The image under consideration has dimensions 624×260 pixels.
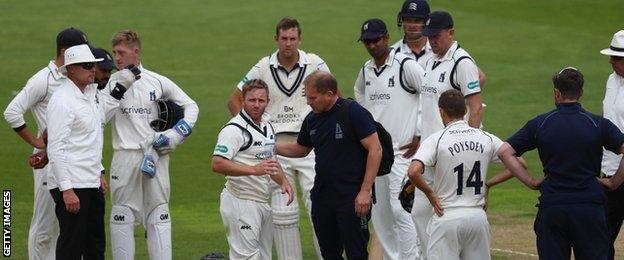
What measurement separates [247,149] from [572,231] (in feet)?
10.1

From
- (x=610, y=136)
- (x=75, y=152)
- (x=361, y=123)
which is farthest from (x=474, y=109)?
(x=75, y=152)

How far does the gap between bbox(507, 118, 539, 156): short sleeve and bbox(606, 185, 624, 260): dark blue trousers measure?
184cm

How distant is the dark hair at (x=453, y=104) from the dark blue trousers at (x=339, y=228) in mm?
1240

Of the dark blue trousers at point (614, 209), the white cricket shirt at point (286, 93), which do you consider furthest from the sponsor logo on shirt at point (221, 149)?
the dark blue trousers at point (614, 209)

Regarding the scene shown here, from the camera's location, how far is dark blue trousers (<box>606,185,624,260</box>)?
1240 cm

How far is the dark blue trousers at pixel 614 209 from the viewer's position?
40.7 ft

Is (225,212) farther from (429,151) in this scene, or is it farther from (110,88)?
(429,151)

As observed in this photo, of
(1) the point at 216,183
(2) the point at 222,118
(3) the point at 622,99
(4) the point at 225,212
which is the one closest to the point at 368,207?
(4) the point at 225,212

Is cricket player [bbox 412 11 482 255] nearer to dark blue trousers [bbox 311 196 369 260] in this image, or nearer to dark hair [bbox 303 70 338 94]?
dark blue trousers [bbox 311 196 369 260]

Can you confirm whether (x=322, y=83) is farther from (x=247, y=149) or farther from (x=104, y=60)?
(x=104, y=60)

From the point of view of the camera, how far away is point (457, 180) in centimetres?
1101

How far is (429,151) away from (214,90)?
14890mm

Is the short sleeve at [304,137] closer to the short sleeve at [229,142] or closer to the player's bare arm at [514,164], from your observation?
the short sleeve at [229,142]

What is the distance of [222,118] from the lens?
23516 mm
